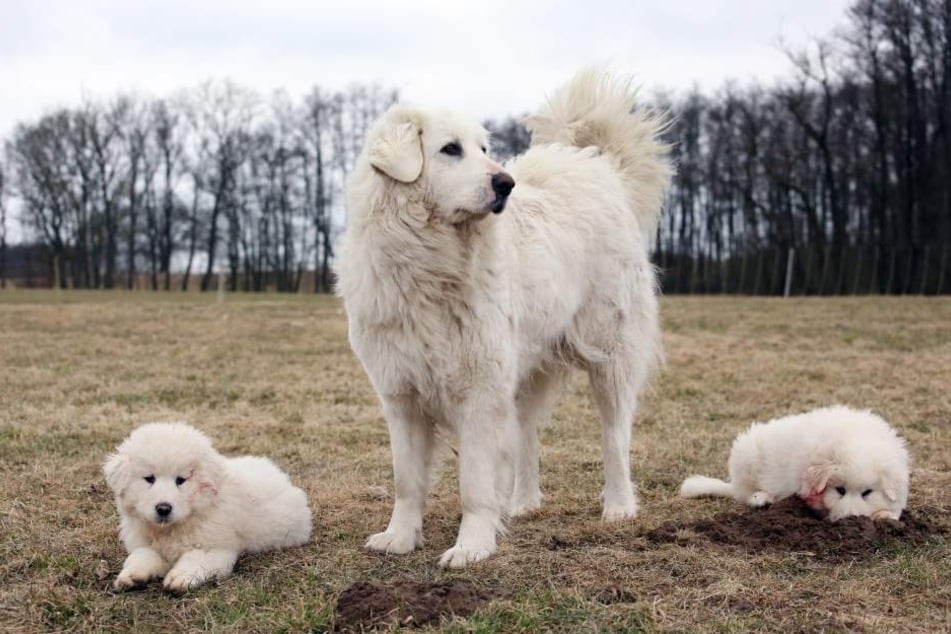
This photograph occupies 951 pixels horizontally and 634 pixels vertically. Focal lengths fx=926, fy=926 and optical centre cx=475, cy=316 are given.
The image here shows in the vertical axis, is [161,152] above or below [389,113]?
above

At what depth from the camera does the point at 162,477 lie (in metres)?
4.10

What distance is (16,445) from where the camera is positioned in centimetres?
671

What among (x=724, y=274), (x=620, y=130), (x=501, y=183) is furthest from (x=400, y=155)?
(x=724, y=274)

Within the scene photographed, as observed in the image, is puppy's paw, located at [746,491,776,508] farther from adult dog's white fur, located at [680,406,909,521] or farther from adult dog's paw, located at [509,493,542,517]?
adult dog's paw, located at [509,493,542,517]

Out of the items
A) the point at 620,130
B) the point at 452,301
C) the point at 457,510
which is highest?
the point at 620,130

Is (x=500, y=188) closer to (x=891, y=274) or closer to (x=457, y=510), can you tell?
(x=457, y=510)

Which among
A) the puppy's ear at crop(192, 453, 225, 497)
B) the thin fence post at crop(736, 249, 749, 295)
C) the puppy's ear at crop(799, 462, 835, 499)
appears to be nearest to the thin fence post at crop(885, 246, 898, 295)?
the thin fence post at crop(736, 249, 749, 295)

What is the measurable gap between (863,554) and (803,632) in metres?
1.17

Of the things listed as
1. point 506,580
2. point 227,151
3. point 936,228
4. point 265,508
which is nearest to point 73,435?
point 265,508

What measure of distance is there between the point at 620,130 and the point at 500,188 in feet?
7.36

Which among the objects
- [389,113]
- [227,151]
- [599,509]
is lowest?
[599,509]

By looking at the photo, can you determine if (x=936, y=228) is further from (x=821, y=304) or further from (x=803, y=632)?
(x=803, y=632)

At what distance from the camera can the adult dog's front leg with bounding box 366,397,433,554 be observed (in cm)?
448

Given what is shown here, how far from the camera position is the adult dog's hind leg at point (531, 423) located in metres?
5.42
